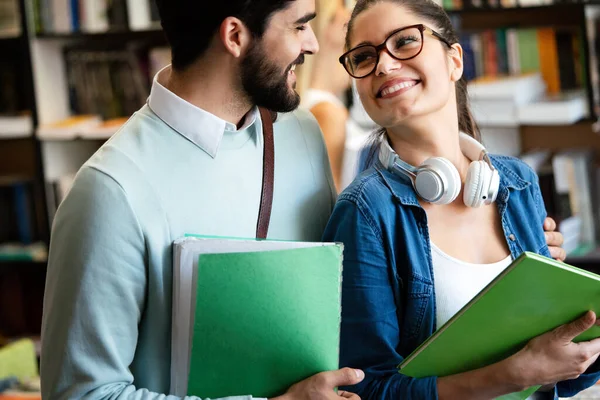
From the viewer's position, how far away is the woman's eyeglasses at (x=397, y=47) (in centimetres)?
140

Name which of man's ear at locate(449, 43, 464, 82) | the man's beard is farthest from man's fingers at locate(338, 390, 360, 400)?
man's ear at locate(449, 43, 464, 82)

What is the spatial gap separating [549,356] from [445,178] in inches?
12.8

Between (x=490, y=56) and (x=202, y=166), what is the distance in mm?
2155

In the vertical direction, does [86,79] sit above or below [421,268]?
above

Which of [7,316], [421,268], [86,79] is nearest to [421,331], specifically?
[421,268]

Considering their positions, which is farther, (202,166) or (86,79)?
(86,79)

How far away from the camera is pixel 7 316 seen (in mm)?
4109

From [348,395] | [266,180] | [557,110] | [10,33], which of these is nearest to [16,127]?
[10,33]

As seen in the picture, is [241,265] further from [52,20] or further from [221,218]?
[52,20]

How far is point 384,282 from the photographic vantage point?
4.42ft

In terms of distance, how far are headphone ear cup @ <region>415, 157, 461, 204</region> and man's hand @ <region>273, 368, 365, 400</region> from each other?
13.7 inches

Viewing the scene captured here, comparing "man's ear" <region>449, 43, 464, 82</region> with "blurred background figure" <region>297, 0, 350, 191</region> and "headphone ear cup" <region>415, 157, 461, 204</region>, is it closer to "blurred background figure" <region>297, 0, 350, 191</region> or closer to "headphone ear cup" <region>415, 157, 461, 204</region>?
"headphone ear cup" <region>415, 157, 461, 204</region>

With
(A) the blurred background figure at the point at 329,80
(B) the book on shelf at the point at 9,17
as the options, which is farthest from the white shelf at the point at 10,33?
(A) the blurred background figure at the point at 329,80

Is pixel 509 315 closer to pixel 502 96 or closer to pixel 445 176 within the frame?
pixel 445 176
